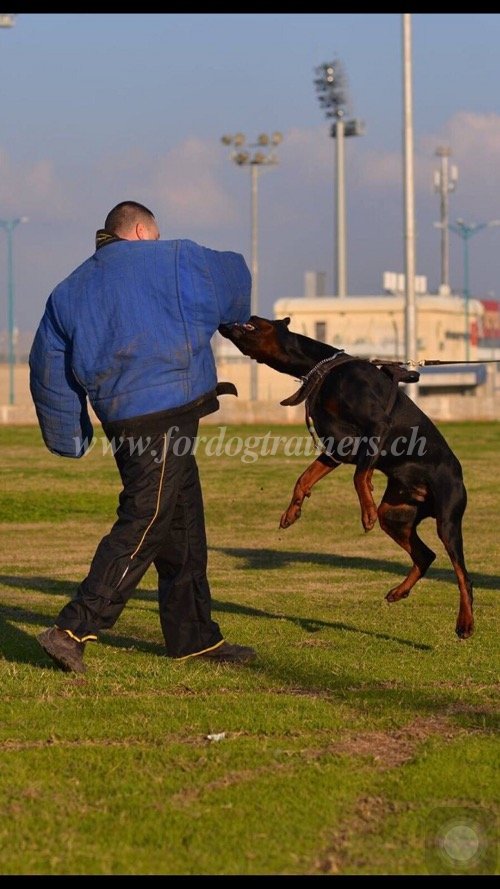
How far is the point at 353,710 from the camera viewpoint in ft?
17.4

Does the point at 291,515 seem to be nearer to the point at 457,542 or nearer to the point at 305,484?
the point at 305,484

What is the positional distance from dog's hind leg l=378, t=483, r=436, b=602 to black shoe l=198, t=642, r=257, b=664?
1.43m

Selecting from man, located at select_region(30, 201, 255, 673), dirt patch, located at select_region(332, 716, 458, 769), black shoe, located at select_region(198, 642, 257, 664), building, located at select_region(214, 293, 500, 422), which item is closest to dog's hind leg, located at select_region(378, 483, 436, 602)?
black shoe, located at select_region(198, 642, 257, 664)

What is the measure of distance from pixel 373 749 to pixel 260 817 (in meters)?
0.92

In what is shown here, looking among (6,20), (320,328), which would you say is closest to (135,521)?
(6,20)

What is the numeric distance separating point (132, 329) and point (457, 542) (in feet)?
7.29

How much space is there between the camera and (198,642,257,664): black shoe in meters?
6.39

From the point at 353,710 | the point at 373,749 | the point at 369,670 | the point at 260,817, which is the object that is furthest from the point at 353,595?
the point at 260,817

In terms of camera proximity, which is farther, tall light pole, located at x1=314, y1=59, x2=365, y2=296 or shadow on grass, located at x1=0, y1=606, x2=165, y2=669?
tall light pole, located at x1=314, y1=59, x2=365, y2=296

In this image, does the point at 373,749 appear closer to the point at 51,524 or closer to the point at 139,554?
the point at 139,554

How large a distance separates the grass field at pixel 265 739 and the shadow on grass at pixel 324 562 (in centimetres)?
31

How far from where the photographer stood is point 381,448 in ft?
23.8

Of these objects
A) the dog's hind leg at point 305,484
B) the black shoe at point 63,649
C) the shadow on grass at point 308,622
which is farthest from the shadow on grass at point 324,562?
the black shoe at point 63,649

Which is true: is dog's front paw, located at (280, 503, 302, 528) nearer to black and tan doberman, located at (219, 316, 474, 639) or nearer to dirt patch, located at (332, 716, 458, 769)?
black and tan doberman, located at (219, 316, 474, 639)
